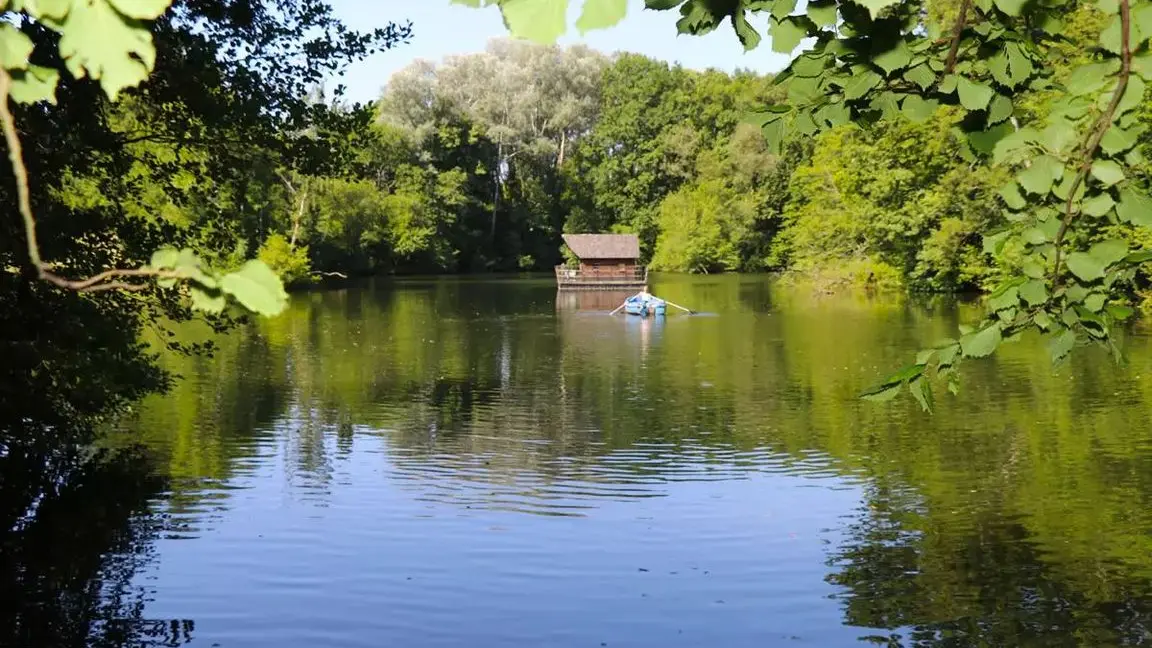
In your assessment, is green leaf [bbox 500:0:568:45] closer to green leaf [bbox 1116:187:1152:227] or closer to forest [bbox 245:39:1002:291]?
green leaf [bbox 1116:187:1152:227]

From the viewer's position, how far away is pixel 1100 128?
3.37 meters

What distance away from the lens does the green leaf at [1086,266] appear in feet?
11.8

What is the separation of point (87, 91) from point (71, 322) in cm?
194

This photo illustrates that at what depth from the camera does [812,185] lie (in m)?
51.5

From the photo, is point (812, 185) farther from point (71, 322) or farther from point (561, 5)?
point (561, 5)

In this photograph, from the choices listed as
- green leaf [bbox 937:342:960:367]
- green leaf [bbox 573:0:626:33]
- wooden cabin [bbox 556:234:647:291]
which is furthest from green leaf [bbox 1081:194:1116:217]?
wooden cabin [bbox 556:234:647:291]

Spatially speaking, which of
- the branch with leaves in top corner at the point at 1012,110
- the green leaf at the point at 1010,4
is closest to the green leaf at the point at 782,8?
the branch with leaves in top corner at the point at 1012,110

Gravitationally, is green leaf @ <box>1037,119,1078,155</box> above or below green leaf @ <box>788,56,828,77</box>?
below

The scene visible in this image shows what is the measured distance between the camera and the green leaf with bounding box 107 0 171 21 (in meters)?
1.65

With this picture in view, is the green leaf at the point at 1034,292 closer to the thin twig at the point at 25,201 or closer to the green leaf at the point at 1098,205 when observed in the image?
the green leaf at the point at 1098,205

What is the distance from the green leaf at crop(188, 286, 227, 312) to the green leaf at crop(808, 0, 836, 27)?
2.12m

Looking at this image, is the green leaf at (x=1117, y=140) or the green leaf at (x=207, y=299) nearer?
the green leaf at (x=207, y=299)

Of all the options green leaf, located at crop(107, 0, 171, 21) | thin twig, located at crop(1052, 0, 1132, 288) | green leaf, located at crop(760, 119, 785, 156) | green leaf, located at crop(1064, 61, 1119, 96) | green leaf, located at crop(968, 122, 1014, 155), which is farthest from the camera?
green leaf, located at crop(760, 119, 785, 156)

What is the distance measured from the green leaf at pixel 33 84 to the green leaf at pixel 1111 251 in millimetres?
2882
